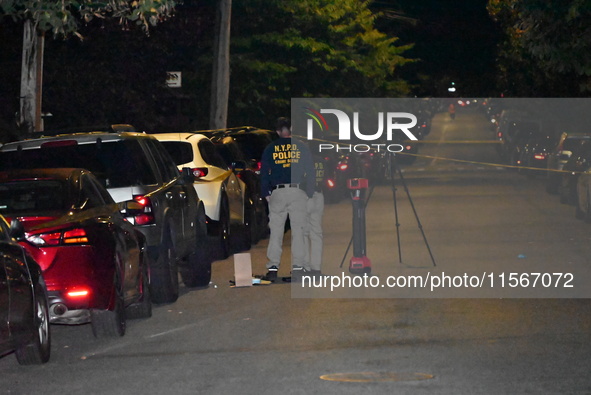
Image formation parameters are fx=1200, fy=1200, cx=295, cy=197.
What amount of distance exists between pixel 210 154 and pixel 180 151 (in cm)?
59

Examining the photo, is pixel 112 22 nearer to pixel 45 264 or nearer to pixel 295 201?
pixel 295 201

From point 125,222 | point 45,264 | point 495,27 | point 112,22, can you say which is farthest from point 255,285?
point 495,27

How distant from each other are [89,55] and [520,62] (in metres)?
28.3

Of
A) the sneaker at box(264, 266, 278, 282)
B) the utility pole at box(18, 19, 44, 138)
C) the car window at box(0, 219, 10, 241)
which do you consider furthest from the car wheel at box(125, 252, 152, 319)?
the utility pole at box(18, 19, 44, 138)

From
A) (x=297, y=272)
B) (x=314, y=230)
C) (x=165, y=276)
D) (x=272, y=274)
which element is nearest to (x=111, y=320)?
(x=165, y=276)

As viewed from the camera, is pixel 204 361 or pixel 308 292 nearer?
pixel 204 361

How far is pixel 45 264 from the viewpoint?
393 inches

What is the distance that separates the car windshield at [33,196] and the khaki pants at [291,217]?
14.0 feet

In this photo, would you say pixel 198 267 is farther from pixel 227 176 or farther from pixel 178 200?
pixel 227 176

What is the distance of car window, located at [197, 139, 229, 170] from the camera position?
17453mm

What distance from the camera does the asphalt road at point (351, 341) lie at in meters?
8.52

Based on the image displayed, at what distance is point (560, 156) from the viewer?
28391mm

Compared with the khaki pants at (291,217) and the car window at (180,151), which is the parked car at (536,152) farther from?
the khaki pants at (291,217)

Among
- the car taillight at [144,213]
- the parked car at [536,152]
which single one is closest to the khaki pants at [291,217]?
the car taillight at [144,213]
